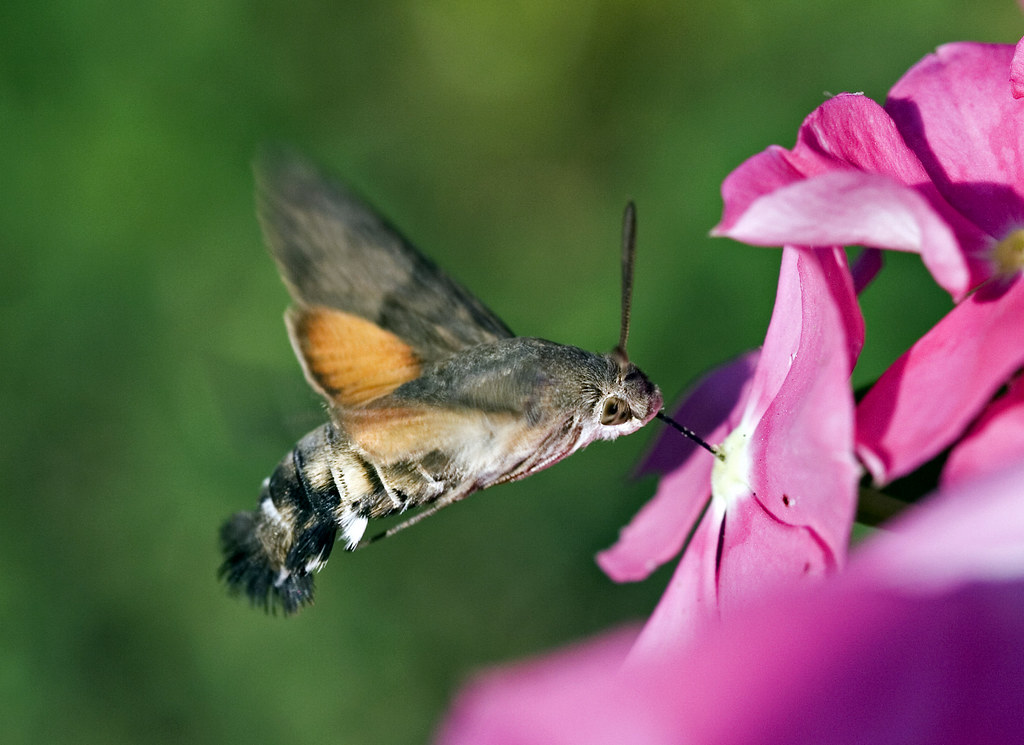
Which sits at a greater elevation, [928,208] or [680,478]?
[928,208]

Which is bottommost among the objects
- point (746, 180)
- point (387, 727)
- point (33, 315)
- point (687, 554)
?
point (387, 727)

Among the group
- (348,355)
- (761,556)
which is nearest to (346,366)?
(348,355)

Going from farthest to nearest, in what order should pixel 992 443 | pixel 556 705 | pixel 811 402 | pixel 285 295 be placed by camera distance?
1. pixel 285 295
2. pixel 811 402
3. pixel 992 443
4. pixel 556 705

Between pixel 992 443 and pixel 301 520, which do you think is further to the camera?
pixel 301 520

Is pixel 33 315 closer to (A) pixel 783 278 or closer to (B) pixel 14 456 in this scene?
(B) pixel 14 456

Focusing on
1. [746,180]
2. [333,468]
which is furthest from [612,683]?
[333,468]

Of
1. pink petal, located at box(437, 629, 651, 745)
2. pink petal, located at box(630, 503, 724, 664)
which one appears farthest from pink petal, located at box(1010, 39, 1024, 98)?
pink petal, located at box(437, 629, 651, 745)

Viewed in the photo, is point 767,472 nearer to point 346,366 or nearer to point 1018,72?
point 1018,72
